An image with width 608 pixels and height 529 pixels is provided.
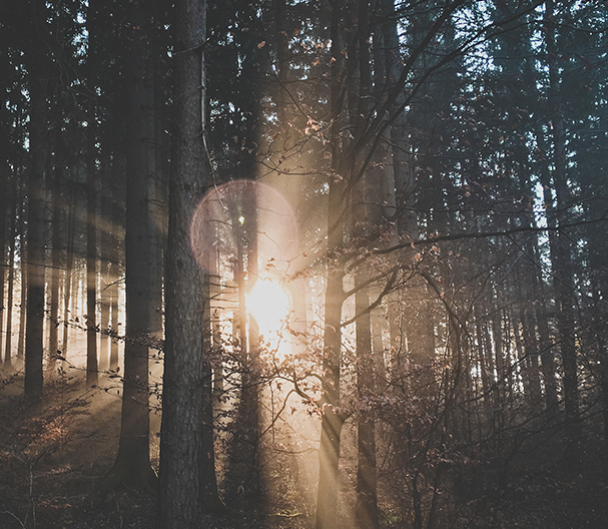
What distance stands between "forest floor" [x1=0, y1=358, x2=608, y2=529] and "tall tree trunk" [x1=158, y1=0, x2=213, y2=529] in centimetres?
141

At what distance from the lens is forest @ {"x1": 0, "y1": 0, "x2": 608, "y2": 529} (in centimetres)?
553

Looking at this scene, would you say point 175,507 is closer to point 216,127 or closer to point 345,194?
point 345,194

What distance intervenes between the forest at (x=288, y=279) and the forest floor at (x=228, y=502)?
0.06m

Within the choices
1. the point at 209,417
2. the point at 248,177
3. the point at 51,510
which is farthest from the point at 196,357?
the point at 248,177

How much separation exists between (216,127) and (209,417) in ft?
21.6

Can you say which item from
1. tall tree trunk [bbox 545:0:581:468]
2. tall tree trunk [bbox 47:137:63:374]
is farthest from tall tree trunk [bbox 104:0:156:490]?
tall tree trunk [bbox 545:0:581:468]

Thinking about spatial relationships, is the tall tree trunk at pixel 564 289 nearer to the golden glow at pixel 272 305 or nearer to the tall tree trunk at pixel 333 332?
the tall tree trunk at pixel 333 332

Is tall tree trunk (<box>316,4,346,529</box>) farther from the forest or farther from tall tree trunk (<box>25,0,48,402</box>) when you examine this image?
tall tree trunk (<box>25,0,48,402</box>)

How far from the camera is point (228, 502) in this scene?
27.6ft

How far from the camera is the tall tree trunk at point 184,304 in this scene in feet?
16.5

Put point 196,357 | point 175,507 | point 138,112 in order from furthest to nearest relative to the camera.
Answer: point 138,112
point 196,357
point 175,507

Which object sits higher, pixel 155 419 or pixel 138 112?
pixel 138 112

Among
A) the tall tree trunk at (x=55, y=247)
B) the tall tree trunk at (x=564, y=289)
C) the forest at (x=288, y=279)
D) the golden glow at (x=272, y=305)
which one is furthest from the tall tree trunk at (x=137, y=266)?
the tall tree trunk at (x=564, y=289)

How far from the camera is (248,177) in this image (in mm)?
11070
